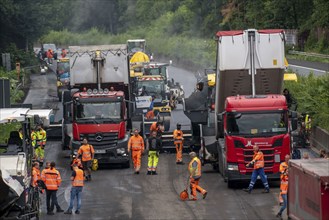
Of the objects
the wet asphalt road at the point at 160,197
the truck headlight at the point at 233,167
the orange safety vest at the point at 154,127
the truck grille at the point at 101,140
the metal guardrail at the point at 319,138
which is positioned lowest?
the wet asphalt road at the point at 160,197

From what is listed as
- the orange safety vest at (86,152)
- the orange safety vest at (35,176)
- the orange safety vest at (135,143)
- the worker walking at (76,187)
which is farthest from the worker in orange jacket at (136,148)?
the orange safety vest at (35,176)

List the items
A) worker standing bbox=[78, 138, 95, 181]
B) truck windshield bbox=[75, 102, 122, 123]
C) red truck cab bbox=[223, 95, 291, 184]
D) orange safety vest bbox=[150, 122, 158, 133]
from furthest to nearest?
orange safety vest bbox=[150, 122, 158, 133], truck windshield bbox=[75, 102, 122, 123], worker standing bbox=[78, 138, 95, 181], red truck cab bbox=[223, 95, 291, 184]

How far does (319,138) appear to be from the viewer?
37.6m

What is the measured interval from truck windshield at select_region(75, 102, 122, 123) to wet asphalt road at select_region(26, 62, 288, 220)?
6.11ft

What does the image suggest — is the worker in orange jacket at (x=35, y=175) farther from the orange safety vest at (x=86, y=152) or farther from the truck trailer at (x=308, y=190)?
the truck trailer at (x=308, y=190)

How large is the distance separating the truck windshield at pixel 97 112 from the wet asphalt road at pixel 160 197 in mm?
1863

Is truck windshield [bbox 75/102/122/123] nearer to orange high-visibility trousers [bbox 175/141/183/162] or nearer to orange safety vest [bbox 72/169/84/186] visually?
orange high-visibility trousers [bbox 175/141/183/162]

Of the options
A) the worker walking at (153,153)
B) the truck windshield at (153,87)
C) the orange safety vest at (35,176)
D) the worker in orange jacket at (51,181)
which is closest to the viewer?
the orange safety vest at (35,176)

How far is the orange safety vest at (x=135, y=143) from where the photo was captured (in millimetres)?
33062

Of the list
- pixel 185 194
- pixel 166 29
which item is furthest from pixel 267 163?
pixel 166 29

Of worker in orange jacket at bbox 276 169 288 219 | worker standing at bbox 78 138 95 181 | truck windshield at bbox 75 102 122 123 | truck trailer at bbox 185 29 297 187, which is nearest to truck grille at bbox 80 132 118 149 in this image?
truck windshield at bbox 75 102 122 123

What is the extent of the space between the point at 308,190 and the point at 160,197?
8.68 metres

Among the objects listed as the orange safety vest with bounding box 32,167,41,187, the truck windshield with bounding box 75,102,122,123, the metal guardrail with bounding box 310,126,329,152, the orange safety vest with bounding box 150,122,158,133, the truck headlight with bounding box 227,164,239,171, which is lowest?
the metal guardrail with bounding box 310,126,329,152

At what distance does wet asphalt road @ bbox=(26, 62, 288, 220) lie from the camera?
25770 mm
